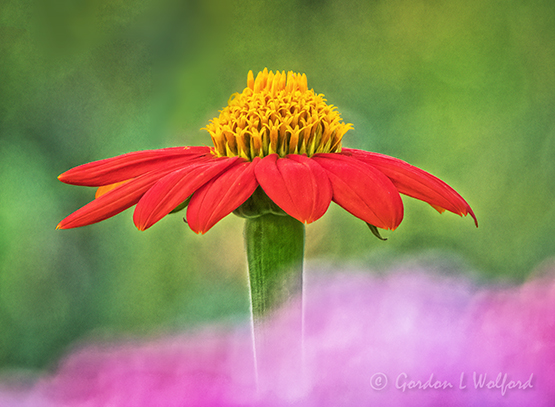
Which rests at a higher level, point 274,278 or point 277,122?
point 277,122

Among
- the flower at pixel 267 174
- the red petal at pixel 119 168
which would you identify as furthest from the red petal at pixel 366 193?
the red petal at pixel 119 168

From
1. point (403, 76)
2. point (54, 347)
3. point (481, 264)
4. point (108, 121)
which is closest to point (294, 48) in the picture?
point (403, 76)

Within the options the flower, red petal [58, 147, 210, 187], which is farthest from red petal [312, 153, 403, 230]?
red petal [58, 147, 210, 187]

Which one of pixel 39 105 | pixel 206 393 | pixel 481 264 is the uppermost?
pixel 39 105

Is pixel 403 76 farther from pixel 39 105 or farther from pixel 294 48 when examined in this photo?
pixel 39 105

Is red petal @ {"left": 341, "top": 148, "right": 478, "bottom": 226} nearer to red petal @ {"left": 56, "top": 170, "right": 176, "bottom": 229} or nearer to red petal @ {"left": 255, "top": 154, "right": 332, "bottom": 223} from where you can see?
red petal @ {"left": 255, "top": 154, "right": 332, "bottom": 223}

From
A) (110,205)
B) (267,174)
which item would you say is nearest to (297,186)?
(267,174)

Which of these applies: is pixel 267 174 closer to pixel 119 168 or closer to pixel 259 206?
pixel 259 206

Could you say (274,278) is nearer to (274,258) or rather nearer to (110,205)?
(274,258)
